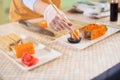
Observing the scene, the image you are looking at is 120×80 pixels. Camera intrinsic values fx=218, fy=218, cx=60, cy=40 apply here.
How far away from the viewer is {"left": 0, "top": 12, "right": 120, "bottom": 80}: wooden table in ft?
1.98

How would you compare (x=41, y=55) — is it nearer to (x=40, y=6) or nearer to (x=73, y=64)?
(x=73, y=64)

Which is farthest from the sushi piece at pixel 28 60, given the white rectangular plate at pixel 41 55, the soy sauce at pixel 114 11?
the soy sauce at pixel 114 11

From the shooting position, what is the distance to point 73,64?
2.17 feet

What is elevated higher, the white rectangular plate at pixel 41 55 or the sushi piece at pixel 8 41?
the sushi piece at pixel 8 41

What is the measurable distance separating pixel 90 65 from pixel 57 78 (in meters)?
0.12

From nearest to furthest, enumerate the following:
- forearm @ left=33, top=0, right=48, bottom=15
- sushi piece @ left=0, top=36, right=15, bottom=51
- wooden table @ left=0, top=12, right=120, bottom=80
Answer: wooden table @ left=0, top=12, right=120, bottom=80, sushi piece @ left=0, top=36, right=15, bottom=51, forearm @ left=33, top=0, right=48, bottom=15

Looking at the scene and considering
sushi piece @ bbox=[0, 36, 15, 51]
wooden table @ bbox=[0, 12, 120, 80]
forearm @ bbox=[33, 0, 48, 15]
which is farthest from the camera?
forearm @ bbox=[33, 0, 48, 15]

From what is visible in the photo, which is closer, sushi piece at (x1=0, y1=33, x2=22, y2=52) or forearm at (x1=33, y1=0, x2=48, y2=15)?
sushi piece at (x1=0, y1=33, x2=22, y2=52)

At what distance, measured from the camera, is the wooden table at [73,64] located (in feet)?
1.98

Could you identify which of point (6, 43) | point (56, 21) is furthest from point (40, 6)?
point (6, 43)

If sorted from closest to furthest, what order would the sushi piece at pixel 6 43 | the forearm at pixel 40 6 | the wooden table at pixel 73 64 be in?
the wooden table at pixel 73 64 < the sushi piece at pixel 6 43 < the forearm at pixel 40 6

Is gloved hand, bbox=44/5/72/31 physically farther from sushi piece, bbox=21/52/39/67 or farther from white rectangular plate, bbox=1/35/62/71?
sushi piece, bbox=21/52/39/67

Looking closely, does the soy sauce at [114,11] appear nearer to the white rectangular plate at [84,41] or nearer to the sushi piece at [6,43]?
the white rectangular plate at [84,41]

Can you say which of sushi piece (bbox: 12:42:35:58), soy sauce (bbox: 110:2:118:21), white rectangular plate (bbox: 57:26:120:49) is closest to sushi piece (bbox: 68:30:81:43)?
white rectangular plate (bbox: 57:26:120:49)
